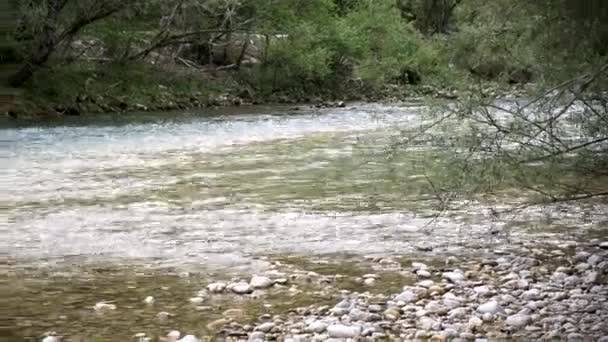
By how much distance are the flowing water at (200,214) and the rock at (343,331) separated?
1442 mm

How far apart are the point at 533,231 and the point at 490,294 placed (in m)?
2.73

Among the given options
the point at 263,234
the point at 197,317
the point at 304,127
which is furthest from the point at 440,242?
the point at 304,127

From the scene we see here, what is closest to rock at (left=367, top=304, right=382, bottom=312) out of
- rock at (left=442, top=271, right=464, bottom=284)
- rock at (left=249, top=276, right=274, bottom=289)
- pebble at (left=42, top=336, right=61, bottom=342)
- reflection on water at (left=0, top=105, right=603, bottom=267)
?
rock at (left=442, top=271, right=464, bottom=284)

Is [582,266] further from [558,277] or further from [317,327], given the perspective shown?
[317,327]

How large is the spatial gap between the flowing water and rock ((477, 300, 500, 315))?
1.38m

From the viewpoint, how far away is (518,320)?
228 inches

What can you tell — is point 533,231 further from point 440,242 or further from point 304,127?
point 304,127

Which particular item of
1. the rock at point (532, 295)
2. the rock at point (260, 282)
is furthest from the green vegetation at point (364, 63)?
the rock at point (260, 282)

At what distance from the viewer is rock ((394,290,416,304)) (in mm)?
6434

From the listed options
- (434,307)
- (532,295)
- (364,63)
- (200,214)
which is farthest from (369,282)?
(364,63)

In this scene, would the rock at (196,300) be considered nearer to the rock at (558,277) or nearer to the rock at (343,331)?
the rock at (343,331)

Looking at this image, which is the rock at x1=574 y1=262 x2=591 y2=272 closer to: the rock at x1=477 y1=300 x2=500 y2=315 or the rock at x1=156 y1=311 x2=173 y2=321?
the rock at x1=477 y1=300 x2=500 y2=315

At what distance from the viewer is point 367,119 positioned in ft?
74.5

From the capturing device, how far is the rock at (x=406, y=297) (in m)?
6.43
